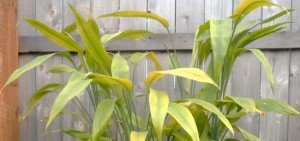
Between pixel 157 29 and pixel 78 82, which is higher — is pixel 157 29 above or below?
above

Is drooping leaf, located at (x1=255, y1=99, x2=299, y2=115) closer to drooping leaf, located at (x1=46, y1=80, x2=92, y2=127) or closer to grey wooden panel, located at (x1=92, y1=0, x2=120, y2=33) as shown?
drooping leaf, located at (x1=46, y1=80, x2=92, y2=127)

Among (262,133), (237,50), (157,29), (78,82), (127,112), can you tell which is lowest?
(262,133)

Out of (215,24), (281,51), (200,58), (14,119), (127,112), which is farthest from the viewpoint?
(281,51)

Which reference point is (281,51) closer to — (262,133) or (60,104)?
(262,133)

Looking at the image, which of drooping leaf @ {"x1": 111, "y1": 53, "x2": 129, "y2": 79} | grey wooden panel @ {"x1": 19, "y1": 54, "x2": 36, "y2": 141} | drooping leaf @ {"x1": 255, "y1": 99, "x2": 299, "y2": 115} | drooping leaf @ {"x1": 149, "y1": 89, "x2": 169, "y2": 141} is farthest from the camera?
grey wooden panel @ {"x1": 19, "y1": 54, "x2": 36, "y2": 141}

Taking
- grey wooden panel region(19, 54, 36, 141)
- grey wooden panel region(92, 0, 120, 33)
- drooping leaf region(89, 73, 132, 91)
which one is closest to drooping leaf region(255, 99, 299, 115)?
drooping leaf region(89, 73, 132, 91)

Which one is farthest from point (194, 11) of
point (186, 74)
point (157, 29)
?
point (186, 74)

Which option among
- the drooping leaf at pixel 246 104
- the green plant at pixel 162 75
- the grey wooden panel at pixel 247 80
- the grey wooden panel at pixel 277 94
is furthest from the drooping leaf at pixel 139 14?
the grey wooden panel at pixel 277 94
